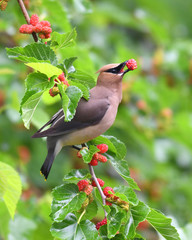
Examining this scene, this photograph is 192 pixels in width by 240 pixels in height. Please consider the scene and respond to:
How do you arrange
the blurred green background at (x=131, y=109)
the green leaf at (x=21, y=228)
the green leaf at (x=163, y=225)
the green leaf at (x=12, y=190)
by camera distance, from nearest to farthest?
1. the green leaf at (x=163, y=225)
2. the green leaf at (x=12, y=190)
3. the green leaf at (x=21, y=228)
4. the blurred green background at (x=131, y=109)

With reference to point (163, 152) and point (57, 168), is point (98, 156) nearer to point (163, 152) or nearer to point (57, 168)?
point (163, 152)

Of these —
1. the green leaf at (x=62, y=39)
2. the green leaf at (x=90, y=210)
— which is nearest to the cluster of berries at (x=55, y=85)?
the green leaf at (x=62, y=39)

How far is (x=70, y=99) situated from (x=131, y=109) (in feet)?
8.13

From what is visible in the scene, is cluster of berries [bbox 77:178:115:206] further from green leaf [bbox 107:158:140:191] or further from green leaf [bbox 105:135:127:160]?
green leaf [bbox 105:135:127:160]

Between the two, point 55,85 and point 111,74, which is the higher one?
point 55,85

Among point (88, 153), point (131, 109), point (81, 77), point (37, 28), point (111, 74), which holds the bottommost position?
point (131, 109)

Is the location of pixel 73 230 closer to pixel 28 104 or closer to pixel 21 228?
pixel 28 104

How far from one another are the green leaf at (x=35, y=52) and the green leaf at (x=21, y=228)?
1522mm

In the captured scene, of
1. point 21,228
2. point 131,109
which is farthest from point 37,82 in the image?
point 131,109

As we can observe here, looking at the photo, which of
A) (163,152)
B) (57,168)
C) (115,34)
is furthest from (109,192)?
(115,34)

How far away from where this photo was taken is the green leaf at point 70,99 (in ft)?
6.06

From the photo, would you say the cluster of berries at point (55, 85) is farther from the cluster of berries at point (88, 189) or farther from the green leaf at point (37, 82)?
the cluster of berries at point (88, 189)

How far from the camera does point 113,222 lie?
1.91 m

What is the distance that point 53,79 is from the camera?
6.26ft
